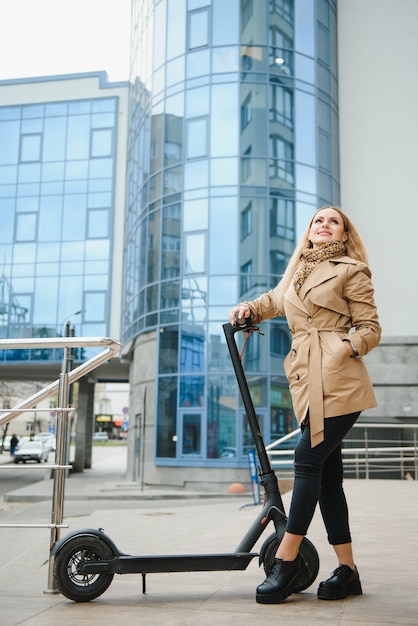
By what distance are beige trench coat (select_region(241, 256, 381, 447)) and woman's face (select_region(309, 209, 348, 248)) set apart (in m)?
0.13

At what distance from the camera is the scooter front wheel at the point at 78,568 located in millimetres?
3080

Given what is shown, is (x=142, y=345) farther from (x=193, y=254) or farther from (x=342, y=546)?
(x=342, y=546)

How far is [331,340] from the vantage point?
3111 millimetres

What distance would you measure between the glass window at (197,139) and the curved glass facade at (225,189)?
34 millimetres

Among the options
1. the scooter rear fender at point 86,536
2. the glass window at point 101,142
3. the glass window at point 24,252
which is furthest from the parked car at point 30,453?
the scooter rear fender at point 86,536

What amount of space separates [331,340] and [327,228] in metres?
0.61

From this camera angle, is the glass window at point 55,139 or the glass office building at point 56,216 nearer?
the glass office building at point 56,216

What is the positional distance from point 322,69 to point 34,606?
2357 centimetres

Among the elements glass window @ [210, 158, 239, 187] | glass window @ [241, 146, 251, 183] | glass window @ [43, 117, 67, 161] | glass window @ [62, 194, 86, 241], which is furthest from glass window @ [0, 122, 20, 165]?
glass window @ [241, 146, 251, 183]

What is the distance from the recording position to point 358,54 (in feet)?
83.1

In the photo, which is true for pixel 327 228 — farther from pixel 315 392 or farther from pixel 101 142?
pixel 101 142

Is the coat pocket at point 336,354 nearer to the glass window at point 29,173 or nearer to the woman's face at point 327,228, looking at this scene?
the woman's face at point 327,228

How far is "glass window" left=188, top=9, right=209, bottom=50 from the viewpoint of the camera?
2353 centimetres

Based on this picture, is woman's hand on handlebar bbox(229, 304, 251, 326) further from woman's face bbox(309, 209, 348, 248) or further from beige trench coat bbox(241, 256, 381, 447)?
woman's face bbox(309, 209, 348, 248)
